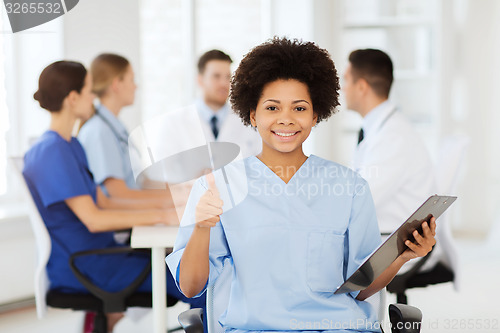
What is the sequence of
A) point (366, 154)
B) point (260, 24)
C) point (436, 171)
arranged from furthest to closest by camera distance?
point (260, 24) < point (436, 171) < point (366, 154)

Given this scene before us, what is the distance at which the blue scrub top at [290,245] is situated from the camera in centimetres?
137

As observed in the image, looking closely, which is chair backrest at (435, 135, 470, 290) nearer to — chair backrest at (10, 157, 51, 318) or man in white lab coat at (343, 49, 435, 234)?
man in white lab coat at (343, 49, 435, 234)

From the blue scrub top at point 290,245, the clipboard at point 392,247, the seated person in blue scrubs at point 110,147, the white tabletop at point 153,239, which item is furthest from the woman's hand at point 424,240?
the seated person in blue scrubs at point 110,147

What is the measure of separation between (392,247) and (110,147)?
5.74 feet

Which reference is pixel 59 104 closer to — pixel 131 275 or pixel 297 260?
pixel 131 275

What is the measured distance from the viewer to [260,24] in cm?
582

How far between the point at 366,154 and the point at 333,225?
117 centimetres

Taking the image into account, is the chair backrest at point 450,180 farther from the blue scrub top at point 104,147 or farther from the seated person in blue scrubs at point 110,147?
the blue scrub top at point 104,147

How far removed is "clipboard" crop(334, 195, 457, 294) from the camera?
1211 millimetres

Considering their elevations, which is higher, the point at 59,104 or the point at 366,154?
the point at 59,104

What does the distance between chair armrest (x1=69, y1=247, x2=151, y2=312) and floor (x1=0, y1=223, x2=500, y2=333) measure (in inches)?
26.5

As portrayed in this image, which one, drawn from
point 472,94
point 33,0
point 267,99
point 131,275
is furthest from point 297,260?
point 472,94

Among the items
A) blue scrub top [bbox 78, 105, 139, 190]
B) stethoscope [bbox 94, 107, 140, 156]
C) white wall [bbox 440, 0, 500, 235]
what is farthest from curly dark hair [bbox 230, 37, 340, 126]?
white wall [bbox 440, 0, 500, 235]

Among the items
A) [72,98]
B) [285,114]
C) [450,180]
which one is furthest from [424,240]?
[72,98]
